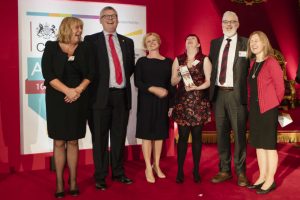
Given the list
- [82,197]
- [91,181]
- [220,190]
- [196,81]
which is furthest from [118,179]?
[196,81]

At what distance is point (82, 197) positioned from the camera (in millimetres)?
3242

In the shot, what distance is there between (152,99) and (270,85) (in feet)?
3.70

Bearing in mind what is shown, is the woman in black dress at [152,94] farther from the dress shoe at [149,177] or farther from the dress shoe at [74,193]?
the dress shoe at [74,193]

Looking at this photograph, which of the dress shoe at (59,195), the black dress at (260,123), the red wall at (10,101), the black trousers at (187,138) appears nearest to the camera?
the dress shoe at (59,195)

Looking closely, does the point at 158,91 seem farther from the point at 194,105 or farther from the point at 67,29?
the point at 67,29

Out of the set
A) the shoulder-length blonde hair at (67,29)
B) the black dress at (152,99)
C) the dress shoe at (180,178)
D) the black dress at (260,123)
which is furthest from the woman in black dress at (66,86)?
the black dress at (260,123)

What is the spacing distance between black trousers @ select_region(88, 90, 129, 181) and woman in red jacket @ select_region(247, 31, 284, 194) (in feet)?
4.11

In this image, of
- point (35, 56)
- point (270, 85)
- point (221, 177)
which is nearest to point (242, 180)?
point (221, 177)

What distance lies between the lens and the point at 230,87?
11.7 feet

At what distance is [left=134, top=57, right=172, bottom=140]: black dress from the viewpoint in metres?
3.64

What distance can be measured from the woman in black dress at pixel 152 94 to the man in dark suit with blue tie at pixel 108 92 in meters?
0.15

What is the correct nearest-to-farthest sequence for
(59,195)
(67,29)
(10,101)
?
(67,29), (59,195), (10,101)

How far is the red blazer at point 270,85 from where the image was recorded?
3.26 m

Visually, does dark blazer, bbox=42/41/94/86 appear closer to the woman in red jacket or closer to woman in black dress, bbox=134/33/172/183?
woman in black dress, bbox=134/33/172/183
